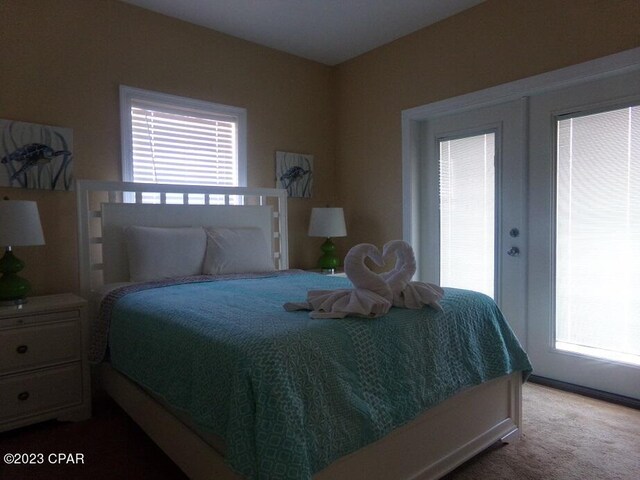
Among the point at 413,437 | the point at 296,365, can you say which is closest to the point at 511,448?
the point at 413,437

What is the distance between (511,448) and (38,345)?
240 cm

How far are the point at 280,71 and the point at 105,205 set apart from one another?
195 centimetres

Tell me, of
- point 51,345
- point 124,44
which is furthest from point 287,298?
point 124,44

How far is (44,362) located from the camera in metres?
2.20

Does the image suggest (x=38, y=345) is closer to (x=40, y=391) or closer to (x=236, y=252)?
(x=40, y=391)

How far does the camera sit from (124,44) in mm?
2904

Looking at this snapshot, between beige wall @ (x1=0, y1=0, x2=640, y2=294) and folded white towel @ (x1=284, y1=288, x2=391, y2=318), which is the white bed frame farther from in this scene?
folded white towel @ (x1=284, y1=288, x2=391, y2=318)

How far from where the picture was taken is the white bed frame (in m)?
1.46

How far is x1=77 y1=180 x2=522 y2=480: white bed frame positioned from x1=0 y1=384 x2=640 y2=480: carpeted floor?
112 mm

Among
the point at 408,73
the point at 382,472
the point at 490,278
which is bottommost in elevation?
the point at 382,472

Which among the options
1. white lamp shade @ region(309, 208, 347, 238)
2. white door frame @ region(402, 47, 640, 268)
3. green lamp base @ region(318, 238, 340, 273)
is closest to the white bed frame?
white lamp shade @ region(309, 208, 347, 238)

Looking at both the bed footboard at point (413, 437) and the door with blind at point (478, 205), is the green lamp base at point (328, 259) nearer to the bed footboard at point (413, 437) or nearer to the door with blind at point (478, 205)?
the door with blind at point (478, 205)

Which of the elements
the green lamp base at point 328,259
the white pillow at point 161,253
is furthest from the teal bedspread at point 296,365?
the green lamp base at point 328,259

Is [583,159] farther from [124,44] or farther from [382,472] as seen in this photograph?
[124,44]
